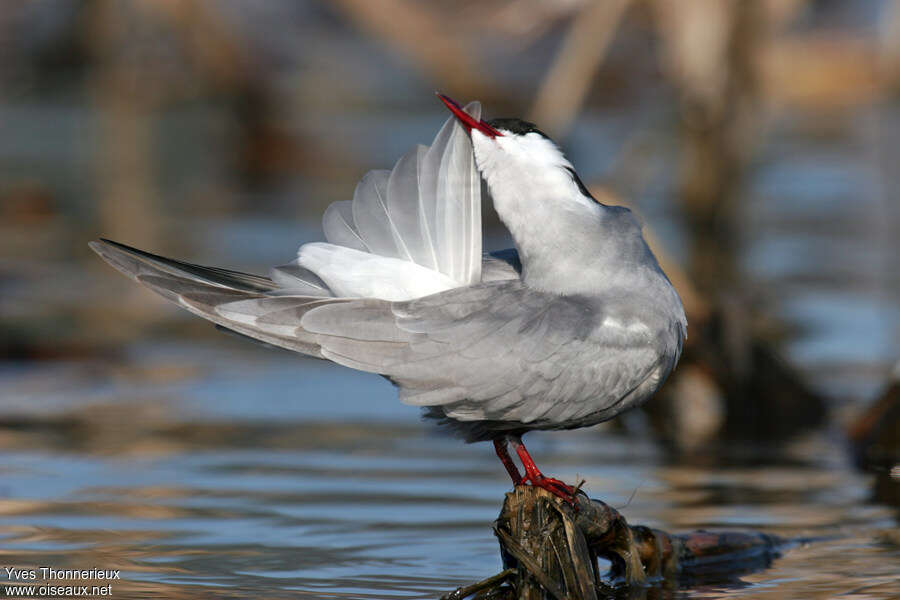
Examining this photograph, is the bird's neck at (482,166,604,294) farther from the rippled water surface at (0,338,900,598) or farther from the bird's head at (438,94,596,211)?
the rippled water surface at (0,338,900,598)

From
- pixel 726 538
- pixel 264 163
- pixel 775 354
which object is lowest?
pixel 726 538

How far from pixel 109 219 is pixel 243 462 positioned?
→ 7.50 metres

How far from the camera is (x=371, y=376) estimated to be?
962 cm

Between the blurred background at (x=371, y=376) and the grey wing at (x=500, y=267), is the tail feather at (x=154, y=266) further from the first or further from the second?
the blurred background at (x=371, y=376)

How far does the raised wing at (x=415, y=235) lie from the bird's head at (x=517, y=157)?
103 mm

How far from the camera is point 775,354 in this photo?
28.5ft

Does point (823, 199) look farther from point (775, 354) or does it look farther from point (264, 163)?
point (775, 354)

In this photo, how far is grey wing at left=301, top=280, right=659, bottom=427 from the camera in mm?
4727

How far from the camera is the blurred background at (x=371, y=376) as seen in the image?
6305 millimetres

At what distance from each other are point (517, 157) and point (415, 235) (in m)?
0.41

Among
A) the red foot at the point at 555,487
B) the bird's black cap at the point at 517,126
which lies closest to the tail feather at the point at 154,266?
the bird's black cap at the point at 517,126

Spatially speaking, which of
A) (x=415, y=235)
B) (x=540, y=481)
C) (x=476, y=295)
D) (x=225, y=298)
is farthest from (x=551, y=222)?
(x=225, y=298)

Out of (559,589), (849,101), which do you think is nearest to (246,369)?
(559,589)

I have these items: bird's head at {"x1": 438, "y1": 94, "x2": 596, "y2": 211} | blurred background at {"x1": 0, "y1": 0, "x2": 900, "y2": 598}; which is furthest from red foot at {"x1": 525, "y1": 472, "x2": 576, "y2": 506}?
bird's head at {"x1": 438, "y1": 94, "x2": 596, "y2": 211}
